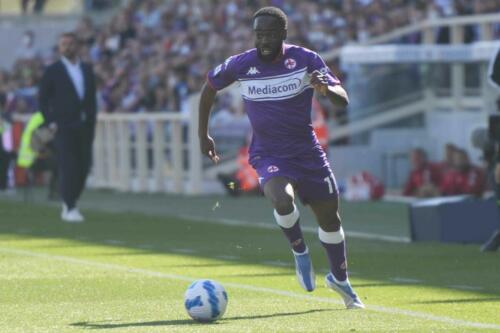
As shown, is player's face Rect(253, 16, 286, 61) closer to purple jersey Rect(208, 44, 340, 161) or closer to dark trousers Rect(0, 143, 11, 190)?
purple jersey Rect(208, 44, 340, 161)

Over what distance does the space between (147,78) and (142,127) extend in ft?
12.0

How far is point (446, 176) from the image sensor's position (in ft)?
78.6

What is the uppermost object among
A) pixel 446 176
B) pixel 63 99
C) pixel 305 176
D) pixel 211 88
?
pixel 211 88

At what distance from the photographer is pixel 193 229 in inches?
748

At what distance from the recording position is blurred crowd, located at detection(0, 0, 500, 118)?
2916 cm

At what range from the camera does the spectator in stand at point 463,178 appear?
912 inches

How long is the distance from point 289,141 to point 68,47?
9288 millimetres

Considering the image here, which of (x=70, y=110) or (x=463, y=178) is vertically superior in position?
(x=70, y=110)

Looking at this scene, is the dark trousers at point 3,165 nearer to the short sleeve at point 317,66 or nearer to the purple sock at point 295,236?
the purple sock at point 295,236

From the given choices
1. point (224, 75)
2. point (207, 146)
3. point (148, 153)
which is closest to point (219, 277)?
point (207, 146)

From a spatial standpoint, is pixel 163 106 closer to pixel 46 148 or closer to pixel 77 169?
pixel 46 148

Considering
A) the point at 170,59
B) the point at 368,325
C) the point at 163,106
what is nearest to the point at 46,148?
the point at 163,106

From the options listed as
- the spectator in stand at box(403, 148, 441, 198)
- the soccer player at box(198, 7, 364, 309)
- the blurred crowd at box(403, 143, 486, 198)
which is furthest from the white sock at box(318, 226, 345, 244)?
the spectator in stand at box(403, 148, 441, 198)

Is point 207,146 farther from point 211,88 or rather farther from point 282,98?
point 282,98
